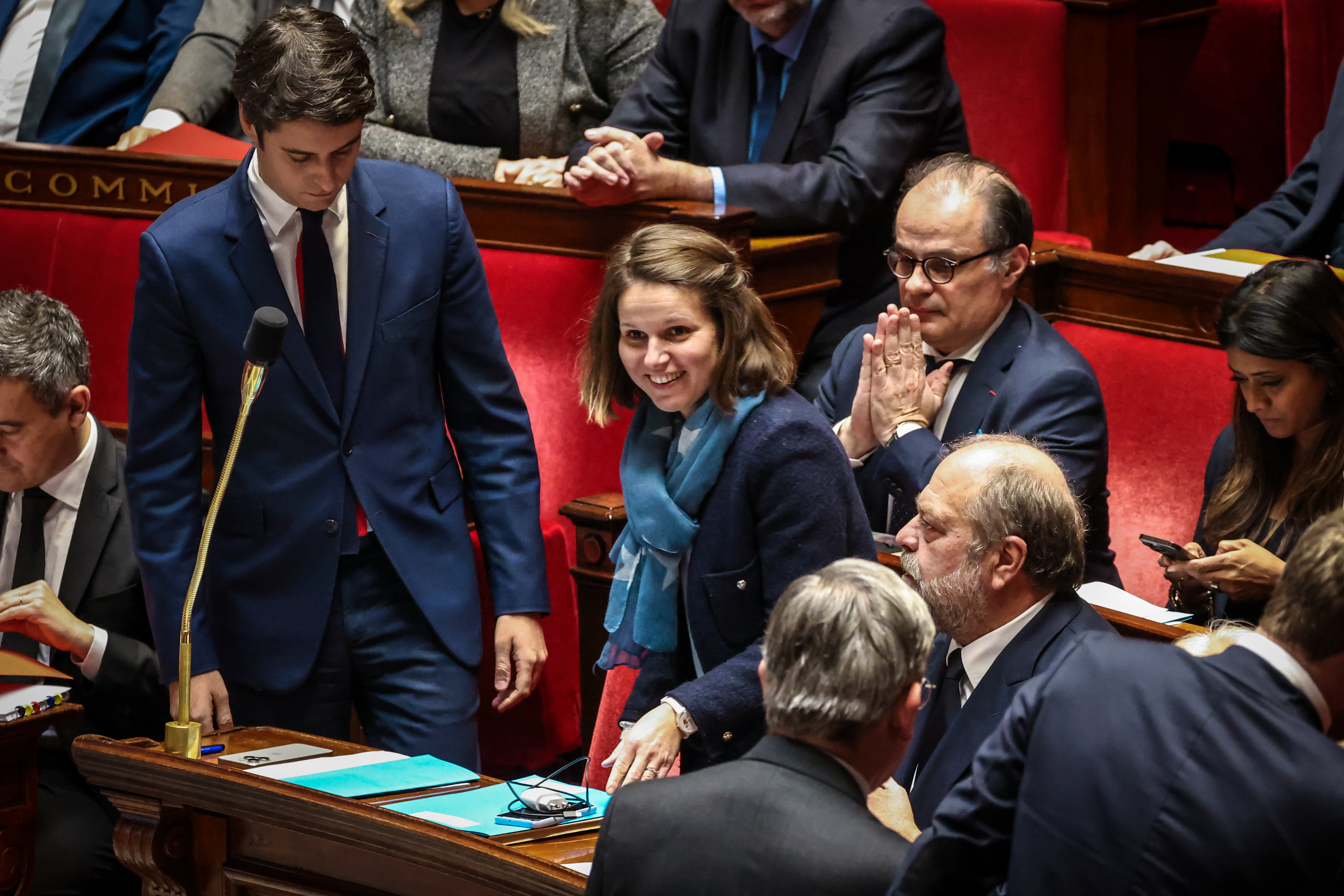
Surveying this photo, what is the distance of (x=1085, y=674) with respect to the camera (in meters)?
1.13

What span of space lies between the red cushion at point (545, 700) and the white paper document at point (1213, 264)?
1199mm

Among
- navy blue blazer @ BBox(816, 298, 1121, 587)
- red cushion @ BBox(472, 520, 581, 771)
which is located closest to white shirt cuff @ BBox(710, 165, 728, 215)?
navy blue blazer @ BBox(816, 298, 1121, 587)

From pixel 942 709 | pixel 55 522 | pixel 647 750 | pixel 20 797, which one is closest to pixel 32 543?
pixel 55 522

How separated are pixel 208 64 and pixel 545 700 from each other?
1.66m

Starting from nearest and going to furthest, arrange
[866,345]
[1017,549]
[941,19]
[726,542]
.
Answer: [1017,549] → [726,542] → [866,345] → [941,19]

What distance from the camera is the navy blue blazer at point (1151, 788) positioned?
1039mm

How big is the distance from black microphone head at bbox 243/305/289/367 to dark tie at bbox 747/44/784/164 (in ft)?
4.32

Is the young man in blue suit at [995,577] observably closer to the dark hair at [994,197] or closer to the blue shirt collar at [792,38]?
the dark hair at [994,197]

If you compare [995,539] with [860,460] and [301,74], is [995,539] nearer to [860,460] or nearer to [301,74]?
[860,460]

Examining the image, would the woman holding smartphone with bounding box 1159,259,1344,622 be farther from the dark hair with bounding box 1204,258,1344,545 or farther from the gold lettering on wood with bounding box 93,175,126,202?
the gold lettering on wood with bounding box 93,175,126,202

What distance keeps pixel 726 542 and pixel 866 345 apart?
50cm

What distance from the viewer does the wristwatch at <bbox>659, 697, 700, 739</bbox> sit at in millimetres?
1705

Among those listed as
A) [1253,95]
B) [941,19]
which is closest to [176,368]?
[941,19]

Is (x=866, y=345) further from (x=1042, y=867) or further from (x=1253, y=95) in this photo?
(x=1253, y=95)
